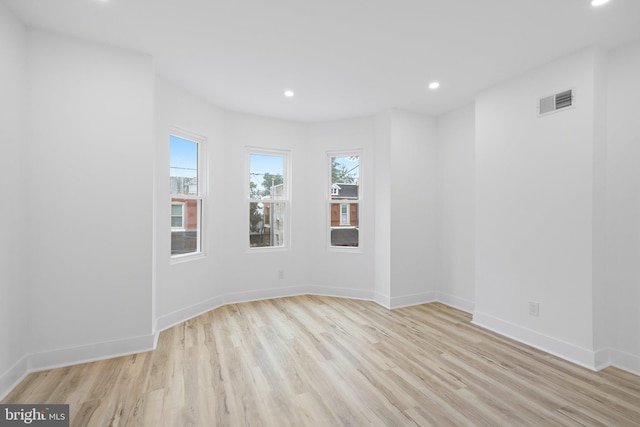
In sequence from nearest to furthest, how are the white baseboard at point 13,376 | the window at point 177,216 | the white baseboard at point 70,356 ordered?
the white baseboard at point 13,376 → the white baseboard at point 70,356 → the window at point 177,216

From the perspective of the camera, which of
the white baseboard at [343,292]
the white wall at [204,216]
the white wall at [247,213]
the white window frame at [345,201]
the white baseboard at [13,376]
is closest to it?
the white baseboard at [13,376]

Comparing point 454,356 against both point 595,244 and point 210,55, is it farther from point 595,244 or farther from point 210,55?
point 210,55

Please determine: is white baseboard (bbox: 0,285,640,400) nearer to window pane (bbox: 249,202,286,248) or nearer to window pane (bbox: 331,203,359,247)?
window pane (bbox: 249,202,286,248)

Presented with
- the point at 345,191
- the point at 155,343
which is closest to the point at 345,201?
the point at 345,191

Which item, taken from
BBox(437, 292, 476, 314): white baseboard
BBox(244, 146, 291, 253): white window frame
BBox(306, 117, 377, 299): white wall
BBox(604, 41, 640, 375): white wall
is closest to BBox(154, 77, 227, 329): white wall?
BBox(244, 146, 291, 253): white window frame

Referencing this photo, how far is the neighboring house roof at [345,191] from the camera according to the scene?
4.71 m

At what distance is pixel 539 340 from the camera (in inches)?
113

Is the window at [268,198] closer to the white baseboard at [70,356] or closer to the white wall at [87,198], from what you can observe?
the white wall at [87,198]

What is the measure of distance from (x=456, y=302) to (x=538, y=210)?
1.78 meters

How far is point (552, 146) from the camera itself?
9.25 feet

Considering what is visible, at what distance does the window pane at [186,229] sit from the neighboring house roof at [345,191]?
203 centimetres

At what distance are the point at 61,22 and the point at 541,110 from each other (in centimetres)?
424

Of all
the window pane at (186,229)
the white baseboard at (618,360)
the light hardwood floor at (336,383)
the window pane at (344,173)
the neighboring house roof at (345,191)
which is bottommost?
the light hardwood floor at (336,383)

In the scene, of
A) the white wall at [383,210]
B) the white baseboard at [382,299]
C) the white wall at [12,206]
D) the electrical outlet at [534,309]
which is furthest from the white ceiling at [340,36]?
the white baseboard at [382,299]
